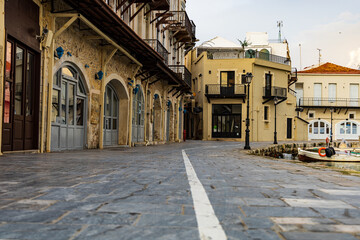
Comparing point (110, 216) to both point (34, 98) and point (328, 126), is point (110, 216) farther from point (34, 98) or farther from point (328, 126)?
point (328, 126)

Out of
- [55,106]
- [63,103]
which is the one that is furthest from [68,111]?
[55,106]

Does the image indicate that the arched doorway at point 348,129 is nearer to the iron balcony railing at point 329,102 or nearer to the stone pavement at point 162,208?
the iron balcony railing at point 329,102

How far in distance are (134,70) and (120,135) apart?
340 centimetres

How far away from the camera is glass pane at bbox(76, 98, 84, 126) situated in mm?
13609

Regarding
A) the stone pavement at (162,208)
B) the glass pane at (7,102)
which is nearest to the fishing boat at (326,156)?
the glass pane at (7,102)

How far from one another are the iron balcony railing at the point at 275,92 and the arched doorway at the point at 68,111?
29.0 meters

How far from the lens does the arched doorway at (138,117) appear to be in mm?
19656

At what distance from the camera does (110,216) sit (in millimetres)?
2793

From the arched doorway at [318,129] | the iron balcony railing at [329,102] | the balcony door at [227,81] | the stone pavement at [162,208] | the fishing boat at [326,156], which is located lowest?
the fishing boat at [326,156]

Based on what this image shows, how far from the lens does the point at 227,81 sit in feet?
132

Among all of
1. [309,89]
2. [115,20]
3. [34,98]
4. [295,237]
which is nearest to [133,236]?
[295,237]

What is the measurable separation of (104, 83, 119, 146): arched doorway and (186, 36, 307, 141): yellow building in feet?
72.7

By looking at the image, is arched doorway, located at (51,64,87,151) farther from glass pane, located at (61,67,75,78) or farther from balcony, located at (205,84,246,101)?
balcony, located at (205,84,246,101)

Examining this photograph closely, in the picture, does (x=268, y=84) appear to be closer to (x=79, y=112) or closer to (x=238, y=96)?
(x=238, y=96)
